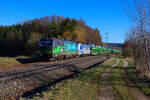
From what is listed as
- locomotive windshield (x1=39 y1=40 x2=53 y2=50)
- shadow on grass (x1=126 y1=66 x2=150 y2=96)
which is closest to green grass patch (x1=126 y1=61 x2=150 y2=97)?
shadow on grass (x1=126 y1=66 x2=150 y2=96)

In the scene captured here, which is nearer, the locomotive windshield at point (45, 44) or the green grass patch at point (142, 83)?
the green grass patch at point (142, 83)

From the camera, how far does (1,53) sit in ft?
192

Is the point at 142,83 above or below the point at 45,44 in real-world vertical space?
below

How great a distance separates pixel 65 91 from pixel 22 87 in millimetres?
3045

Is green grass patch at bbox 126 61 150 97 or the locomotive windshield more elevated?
the locomotive windshield

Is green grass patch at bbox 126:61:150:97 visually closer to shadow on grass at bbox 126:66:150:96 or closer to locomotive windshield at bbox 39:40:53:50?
shadow on grass at bbox 126:66:150:96

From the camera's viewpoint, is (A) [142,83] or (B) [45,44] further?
(B) [45,44]

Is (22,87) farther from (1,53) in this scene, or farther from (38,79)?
(1,53)

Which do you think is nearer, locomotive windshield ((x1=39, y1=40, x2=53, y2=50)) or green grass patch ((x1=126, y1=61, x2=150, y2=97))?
green grass patch ((x1=126, y1=61, x2=150, y2=97))

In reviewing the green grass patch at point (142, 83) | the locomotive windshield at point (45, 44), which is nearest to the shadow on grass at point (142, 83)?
the green grass patch at point (142, 83)

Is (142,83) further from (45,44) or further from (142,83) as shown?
(45,44)

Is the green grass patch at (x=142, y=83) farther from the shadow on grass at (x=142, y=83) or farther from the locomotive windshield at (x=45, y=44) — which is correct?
the locomotive windshield at (x=45, y=44)

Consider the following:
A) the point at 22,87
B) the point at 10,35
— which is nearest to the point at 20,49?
the point at 10,35

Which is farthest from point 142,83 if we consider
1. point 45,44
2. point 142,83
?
point 45,44
